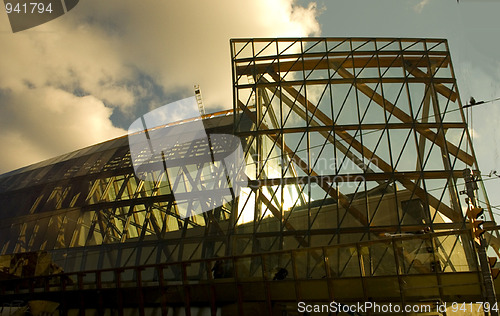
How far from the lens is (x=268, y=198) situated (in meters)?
24.2

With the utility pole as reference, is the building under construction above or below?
above

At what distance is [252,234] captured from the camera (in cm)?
2309

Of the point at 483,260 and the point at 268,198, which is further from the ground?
the point at 268,198

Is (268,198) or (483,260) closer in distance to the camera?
(483,260)

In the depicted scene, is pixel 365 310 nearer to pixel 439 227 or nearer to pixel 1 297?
pixel 439 227

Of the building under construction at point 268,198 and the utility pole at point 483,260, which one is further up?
the building under construction at point 268,198

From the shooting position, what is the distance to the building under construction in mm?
20312

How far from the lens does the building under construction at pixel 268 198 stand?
66.6 ft

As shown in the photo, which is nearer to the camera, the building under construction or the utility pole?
the utility pole

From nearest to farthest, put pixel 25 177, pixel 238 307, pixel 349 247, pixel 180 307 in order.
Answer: pixel 349 247 → pixel 238 307 → pixel 180 307 → pixel 25 177

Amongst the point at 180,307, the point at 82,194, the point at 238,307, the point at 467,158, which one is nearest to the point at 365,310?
the point at 238,307

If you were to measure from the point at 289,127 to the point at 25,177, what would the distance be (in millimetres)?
21186

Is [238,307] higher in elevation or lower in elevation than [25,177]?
lower

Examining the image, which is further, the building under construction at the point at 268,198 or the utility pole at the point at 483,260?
the building under construction at the point at 268,198
